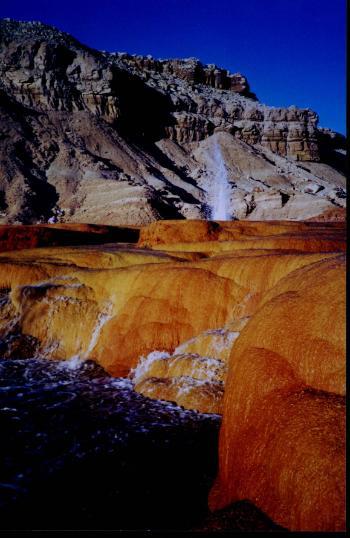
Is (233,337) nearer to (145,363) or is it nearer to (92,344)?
(145,363)

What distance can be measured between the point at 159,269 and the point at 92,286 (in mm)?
2015

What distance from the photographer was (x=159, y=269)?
9.02m

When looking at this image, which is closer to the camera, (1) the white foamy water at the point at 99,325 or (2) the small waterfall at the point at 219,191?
(1) the white foamy water at the point at 99,325

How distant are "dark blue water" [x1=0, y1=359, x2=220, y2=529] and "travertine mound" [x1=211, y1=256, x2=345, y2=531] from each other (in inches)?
32.5

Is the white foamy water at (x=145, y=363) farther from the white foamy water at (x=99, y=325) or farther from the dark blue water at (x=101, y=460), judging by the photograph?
the white foamy water at (x=99, y=325)

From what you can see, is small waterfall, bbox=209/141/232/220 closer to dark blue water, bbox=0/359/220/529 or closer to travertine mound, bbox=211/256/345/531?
dark blue water, bbox=0/359/220/529

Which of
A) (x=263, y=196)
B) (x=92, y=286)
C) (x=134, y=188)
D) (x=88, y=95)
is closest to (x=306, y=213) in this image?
(x=263, y=196)

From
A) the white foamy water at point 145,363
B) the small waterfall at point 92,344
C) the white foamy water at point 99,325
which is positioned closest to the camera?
the white foamy water at point 145,363

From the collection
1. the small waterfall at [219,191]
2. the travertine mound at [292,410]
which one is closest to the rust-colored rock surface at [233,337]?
the travertine mound at [292,410]

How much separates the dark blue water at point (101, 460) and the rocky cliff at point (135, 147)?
23.9 m

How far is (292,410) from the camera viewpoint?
296cm

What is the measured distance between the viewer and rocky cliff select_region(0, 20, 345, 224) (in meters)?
34.7

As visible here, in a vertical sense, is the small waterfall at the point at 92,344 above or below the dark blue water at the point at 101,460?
above

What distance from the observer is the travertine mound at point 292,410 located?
243 centimetres
